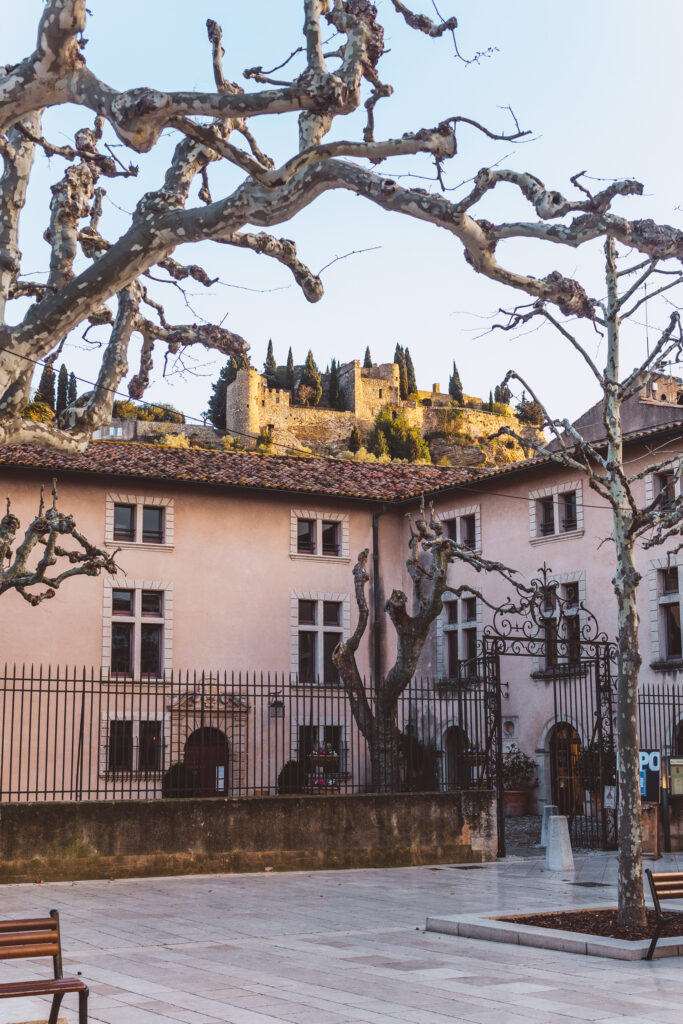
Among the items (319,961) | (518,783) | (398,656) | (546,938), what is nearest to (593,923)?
(546,938)

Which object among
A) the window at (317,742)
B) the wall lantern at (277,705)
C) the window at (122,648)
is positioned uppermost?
the window at (122,648)

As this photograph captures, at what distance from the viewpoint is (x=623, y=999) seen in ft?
26.1

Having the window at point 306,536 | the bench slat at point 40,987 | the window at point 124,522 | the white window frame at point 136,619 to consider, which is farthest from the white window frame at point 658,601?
the bench slat at point 40,987

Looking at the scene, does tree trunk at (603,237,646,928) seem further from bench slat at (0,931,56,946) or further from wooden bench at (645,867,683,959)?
bench slat at (0,931,56,946)

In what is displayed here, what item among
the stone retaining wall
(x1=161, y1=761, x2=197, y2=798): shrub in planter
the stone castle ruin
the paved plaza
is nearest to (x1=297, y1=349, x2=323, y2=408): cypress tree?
the stone castle ruin

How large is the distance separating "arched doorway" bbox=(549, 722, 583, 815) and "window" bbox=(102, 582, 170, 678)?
9764mm

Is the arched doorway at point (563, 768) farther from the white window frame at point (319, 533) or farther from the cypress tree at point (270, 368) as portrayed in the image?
the cypress tree at point (270, 368)

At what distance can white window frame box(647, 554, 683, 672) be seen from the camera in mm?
26422

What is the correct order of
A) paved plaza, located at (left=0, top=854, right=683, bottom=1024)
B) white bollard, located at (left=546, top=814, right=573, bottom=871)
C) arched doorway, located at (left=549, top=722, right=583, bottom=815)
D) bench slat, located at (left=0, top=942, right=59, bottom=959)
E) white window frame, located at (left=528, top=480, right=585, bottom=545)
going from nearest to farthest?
bench slat, located at (left=0, top=942, right=59, bottom=959) → paved plaza, located at (left=0, top=854, right=683, bottom=1024) → white bollard, located at (left=546, top=814, right=573, bottom=871) → arched doorway, located at (left=549, top=722, right=583, bottom=815) → white window frame, located at (left=528, top=480, right=585, bottom=545)

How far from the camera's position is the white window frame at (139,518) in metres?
29.7

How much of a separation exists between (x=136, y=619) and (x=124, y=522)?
101 inches

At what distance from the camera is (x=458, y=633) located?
32.4 meters

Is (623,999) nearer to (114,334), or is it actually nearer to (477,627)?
(114,334)

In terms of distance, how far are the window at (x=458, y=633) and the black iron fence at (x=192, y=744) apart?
3.70 feet
